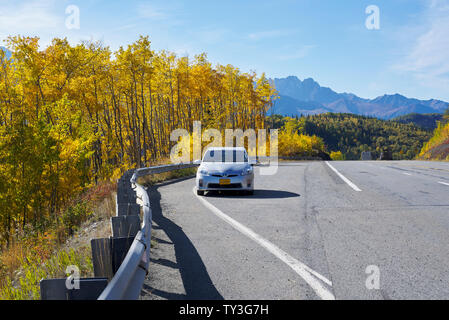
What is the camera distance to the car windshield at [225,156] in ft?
44.1

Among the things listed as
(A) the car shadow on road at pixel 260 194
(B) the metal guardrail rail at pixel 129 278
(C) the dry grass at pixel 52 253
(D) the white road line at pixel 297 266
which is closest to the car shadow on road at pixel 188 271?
(B) the metal guardrail rail at pixel 129 278

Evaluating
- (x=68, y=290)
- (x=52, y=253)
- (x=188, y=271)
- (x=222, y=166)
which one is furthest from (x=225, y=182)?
(x=68, y=290)

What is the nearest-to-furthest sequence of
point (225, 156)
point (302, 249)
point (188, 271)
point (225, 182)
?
point (188, 271), point (302, 249), point (225, 182), point (225, 156)

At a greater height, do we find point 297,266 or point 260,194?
point 297,266

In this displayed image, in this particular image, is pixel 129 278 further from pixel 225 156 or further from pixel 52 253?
pixel 225 156

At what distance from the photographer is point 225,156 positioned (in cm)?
1365

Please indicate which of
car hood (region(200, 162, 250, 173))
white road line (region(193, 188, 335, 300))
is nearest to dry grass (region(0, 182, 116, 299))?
white road line (region(193, 188, 335, 300))

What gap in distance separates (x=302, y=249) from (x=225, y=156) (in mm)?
8284

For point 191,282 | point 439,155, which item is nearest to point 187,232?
point 191,282

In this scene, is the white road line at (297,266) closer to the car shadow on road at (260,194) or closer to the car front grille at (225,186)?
the car shadow on road at (260,194)

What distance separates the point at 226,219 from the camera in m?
8.21

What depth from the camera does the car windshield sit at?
1345 centimetres

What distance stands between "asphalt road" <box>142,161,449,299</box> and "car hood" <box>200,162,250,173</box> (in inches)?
73.9
